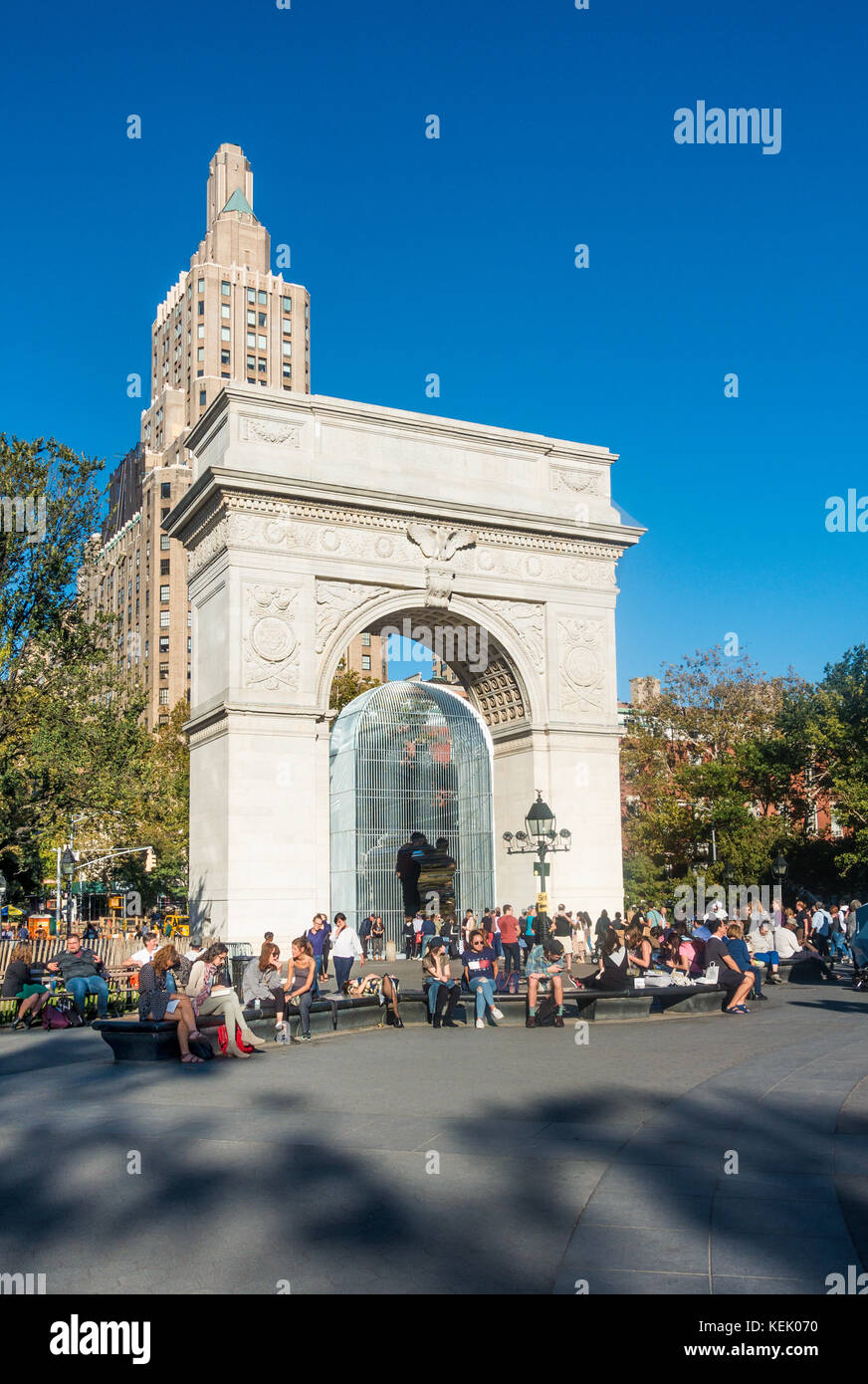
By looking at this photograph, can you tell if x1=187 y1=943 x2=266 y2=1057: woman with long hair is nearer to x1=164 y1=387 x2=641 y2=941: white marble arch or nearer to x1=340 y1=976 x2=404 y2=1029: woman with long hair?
x1=340 y1=976 x2=404 y2=1029: woman with long hair

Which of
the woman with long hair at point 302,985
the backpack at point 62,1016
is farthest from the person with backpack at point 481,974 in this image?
the backpack at point 62,1016

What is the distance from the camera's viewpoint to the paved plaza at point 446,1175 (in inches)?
214

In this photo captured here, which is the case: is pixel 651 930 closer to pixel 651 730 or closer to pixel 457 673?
pixel 457 673

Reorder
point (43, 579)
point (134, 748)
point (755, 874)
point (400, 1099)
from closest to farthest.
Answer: point (400, 1099) < point (43, 579) < point (134, 748) < point (755, 874)

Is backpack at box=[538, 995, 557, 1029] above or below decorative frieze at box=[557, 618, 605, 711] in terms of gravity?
below

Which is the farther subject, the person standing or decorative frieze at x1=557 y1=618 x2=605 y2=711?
decorative frieze at x1=557 y1=618 x2=605 y2=711

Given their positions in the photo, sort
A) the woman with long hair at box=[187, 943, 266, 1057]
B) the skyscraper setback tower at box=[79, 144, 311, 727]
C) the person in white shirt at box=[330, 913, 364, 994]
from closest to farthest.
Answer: the woman with long hair at box=[187, 943, 266, 1057], the person in white shirt at box=[330, 913, 364, 994], the skyscraper setback tower at box=[79, 144, 311, 727]

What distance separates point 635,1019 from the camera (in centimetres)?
1617

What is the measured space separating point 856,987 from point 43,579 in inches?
654

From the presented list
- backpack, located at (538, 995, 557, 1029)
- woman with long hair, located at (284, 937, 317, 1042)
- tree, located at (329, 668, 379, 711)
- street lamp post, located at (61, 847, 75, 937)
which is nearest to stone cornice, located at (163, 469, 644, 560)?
woman with long hair, located at (284, 937, 317, 1042)

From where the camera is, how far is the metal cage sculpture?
98.7 feet

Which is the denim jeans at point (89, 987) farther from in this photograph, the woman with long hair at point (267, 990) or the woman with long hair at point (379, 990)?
the woman with long hair at point (379, 990)

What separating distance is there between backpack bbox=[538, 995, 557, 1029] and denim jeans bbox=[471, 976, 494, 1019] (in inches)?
26.6
